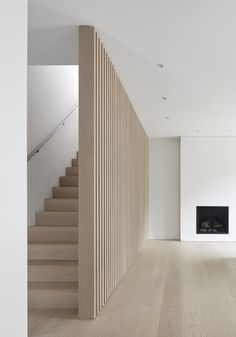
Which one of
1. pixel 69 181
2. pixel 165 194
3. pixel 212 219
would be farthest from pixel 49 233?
pixel 212 219

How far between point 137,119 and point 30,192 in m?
3.45

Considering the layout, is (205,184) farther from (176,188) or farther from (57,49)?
(57,49)

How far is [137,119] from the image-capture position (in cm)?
963

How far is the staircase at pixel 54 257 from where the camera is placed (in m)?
4.96

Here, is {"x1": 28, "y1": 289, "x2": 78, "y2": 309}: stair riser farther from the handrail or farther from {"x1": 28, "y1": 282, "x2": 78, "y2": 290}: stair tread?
the handrail

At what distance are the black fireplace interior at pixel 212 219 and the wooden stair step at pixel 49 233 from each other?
7133 mm

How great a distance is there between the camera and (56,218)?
6.76 m

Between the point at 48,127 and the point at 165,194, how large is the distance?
592cm

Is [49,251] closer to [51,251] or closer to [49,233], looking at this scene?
[51,251]

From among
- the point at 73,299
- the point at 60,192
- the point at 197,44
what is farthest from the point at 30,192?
the point at 197,44

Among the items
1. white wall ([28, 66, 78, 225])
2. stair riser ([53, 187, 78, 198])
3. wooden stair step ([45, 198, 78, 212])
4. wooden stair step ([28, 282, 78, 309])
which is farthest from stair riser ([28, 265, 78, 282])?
stair riser ([53, 187, 78, 198])

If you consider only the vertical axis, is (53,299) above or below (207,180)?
below

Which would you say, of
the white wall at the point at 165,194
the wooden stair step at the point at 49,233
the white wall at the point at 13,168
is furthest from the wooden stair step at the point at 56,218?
the white wall at the point at 165,194

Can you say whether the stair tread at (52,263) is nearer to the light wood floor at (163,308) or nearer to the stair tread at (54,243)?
the stair tread at (54,243)
